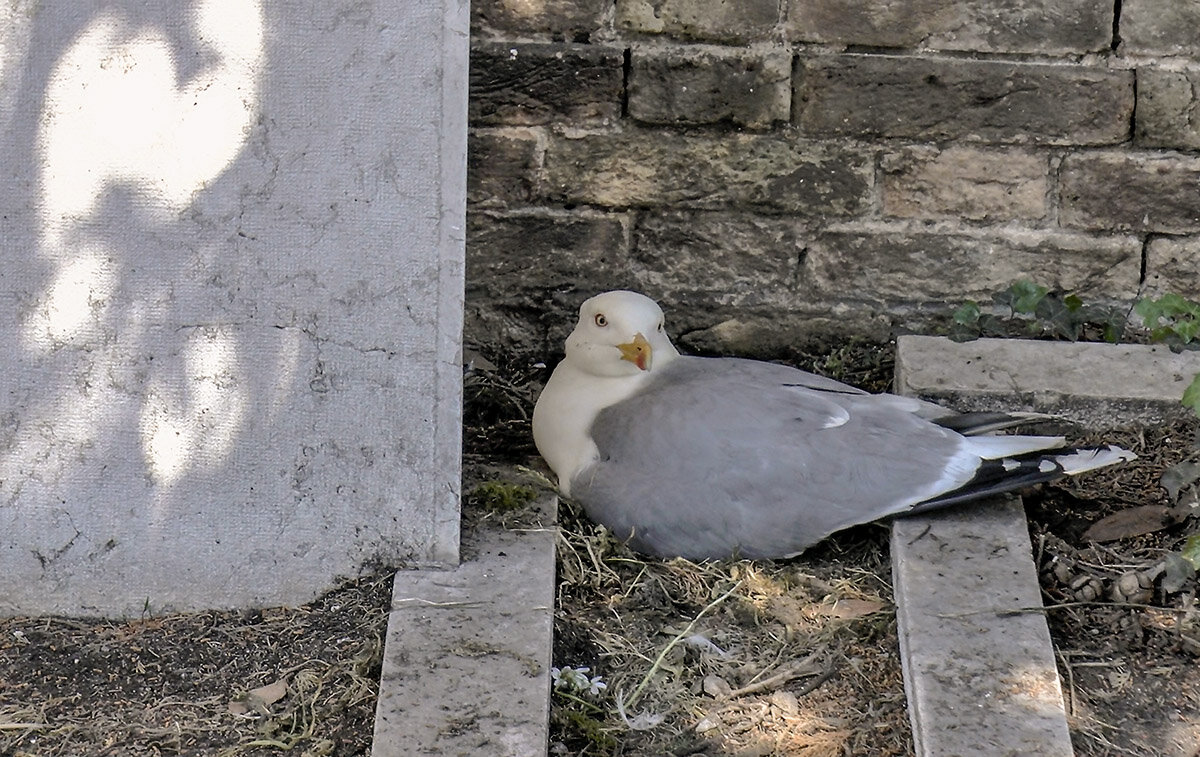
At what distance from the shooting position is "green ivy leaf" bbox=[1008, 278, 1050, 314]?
3350 millimetres

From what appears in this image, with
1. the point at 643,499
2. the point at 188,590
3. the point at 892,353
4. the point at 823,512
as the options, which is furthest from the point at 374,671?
the point at 892,353

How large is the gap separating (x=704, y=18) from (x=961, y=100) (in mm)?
659

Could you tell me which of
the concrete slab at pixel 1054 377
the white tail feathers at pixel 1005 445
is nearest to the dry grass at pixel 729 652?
the white tail feathers at pixel 1005 445

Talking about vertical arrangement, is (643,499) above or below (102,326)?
below

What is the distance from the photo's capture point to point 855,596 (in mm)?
2779

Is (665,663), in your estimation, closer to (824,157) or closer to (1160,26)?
(824,157)

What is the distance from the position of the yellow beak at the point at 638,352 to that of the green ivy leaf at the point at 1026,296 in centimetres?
96

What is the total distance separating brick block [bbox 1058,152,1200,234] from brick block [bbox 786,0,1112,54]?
0.29 meters

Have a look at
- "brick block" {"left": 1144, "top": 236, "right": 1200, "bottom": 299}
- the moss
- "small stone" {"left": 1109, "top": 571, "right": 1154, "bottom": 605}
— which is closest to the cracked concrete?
the moss

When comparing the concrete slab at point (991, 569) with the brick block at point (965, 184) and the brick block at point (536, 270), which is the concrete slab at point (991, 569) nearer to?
the brick block at point (965, 184)

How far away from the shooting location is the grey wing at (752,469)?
2.83 meters

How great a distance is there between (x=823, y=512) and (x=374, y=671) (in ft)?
3.18

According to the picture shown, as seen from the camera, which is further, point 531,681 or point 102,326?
point 102,326

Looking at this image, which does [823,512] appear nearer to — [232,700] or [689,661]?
[689,661]
